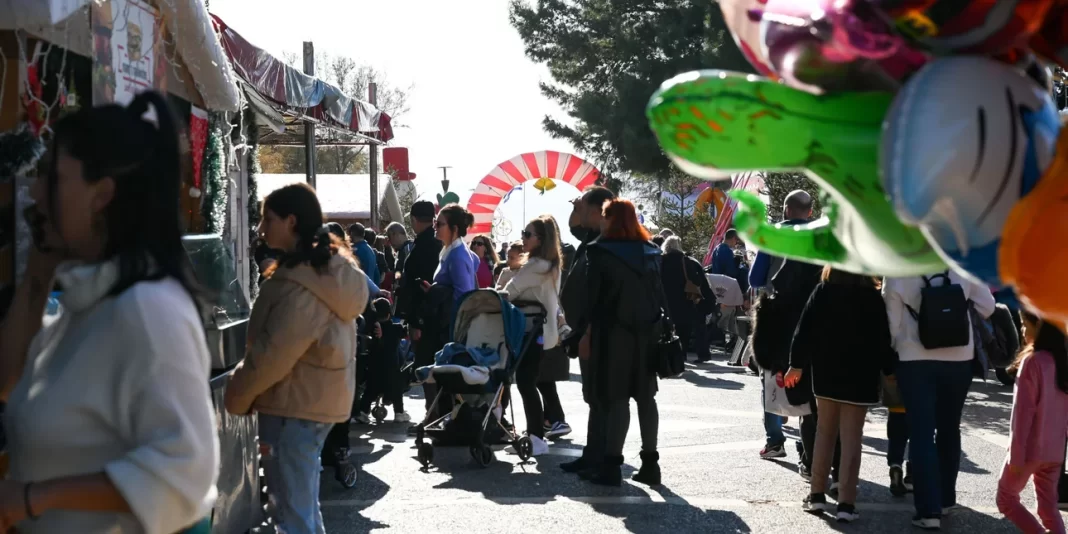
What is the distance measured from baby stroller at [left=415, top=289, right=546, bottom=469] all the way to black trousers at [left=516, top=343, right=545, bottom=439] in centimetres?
23

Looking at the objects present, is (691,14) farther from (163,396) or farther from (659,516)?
(163,396)

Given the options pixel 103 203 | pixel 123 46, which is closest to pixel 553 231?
pixel 123 46

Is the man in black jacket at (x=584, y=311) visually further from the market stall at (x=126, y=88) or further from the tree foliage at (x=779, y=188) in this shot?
the tree foliage at (x=779, y=188)

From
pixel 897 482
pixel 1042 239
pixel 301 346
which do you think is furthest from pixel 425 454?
pixel 1042 239

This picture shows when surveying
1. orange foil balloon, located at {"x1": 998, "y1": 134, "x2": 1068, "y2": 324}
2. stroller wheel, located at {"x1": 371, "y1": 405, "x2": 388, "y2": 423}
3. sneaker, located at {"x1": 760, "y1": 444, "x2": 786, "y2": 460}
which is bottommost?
stroller wheel, located at {"x1": 371, "y1": 405, "x2": 388, "y2": 423}

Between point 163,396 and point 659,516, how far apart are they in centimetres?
540

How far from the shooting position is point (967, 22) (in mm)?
1502

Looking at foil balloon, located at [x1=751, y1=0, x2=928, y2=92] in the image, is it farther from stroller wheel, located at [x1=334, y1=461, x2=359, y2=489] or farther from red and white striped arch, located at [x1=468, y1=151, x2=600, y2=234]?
red and white striped arch, located at [x1=468, y1=151, x2=600, y2=234]

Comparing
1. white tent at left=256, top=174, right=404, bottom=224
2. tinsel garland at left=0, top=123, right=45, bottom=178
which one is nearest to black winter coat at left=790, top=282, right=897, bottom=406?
tinsel garland at left=0, top=123, right=45, bottom=178

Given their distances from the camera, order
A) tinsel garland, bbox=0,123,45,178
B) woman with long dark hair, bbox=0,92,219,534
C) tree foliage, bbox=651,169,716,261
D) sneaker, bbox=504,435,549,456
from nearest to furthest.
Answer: woman with long dark hair, bbox=0,92,219,534, tinsel garland, bbox=0,123,45,178, sneaker, bbox=504,435,549,456, tree foliage, bbox=651,169,716,261

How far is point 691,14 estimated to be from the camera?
25031 mm

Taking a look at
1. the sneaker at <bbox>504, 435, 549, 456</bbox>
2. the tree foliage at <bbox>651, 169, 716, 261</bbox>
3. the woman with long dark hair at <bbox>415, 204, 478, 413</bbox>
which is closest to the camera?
the sneaker at <bbox>504, 435, 549, 456</bbox>

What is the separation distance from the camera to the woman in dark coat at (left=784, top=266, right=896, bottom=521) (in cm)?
668

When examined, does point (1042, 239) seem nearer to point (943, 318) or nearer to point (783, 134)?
point (783, 134)
